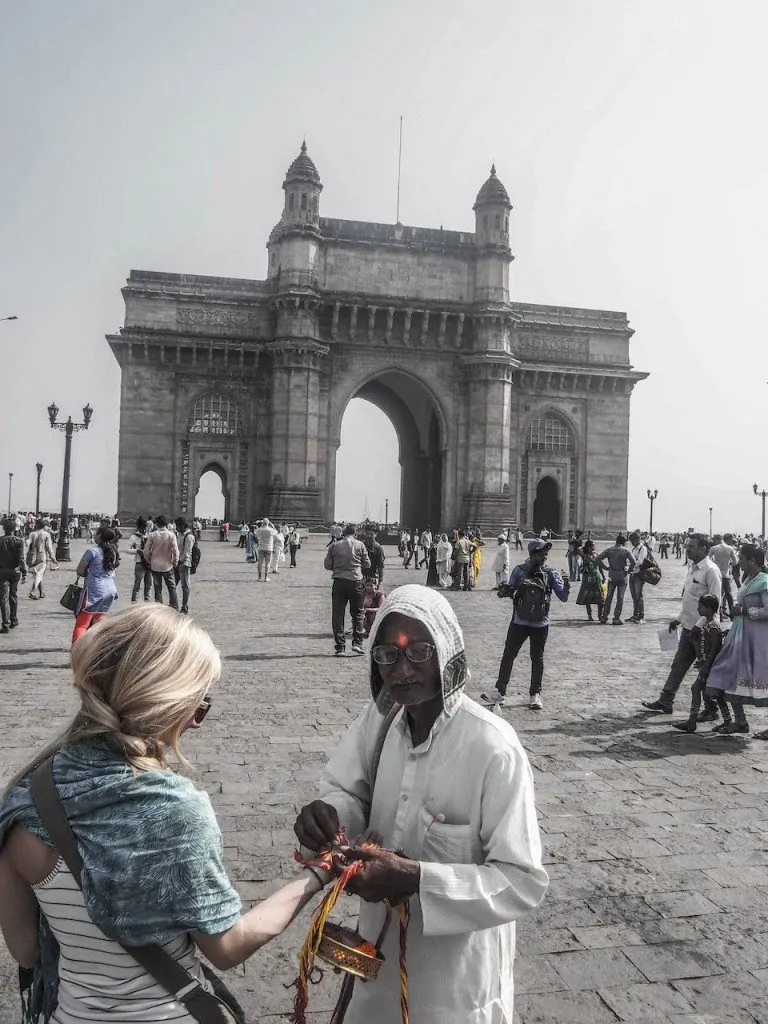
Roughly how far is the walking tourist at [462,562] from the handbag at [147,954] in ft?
62.0

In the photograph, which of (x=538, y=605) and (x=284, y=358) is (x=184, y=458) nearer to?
(x=284, y=358)

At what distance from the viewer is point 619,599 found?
14969 mm

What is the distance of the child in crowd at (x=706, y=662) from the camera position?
7312mm

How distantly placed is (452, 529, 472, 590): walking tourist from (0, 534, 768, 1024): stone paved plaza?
346 inches

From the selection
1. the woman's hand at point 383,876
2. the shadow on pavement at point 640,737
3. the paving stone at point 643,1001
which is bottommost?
the paving stone at point 643,1001

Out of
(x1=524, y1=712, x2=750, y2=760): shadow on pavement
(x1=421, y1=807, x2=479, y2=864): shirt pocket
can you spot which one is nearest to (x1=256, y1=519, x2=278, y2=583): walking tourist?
(x1=524, y1=712, x2=750, y2=760): shadow on pavement

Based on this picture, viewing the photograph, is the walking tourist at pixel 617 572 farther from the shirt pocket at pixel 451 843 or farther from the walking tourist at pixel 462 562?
the shirt pocket at pixel 451 843

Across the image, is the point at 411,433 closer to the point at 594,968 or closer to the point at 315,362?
the point at 315,362

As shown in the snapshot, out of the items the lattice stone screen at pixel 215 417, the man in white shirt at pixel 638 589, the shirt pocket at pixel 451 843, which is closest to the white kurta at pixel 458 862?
the shirt pocket at pixel 451 843

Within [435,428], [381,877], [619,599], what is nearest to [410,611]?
[381,877]

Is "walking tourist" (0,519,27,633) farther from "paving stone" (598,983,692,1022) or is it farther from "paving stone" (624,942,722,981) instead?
"paving stone" (598,983,692,1022)

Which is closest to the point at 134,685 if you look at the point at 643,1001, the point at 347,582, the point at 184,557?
the point at 643,1001

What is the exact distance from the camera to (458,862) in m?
2.02

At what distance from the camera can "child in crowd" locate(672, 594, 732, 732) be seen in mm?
7312
